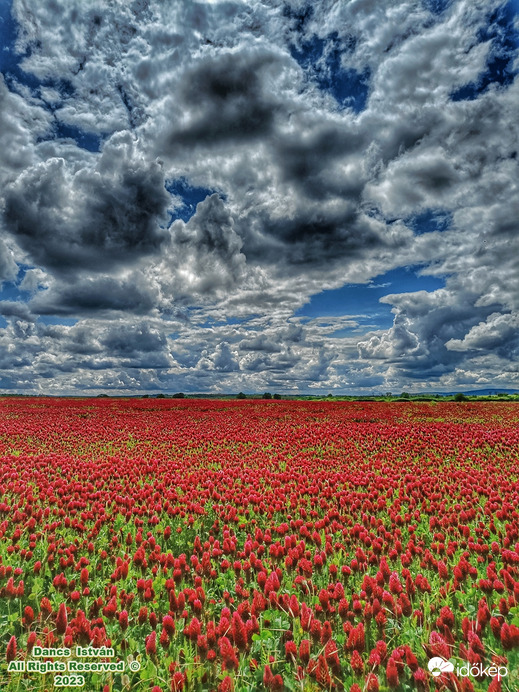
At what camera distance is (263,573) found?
447 cm

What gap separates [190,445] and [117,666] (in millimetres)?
12072

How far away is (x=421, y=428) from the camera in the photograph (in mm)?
18922

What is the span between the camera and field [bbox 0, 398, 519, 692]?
3.26 m

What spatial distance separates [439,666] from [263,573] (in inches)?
77.1

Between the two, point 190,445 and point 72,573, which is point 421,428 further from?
point 72,573

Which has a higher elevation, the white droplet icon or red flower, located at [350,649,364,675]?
red flower, located at [350,649,364,675]

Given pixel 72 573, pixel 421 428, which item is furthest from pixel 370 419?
pixel 72 573

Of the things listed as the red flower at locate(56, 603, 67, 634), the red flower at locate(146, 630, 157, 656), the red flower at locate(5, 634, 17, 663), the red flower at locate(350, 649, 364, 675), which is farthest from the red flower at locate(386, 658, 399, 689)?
the red flower at locate(5, 634, 17, 663)

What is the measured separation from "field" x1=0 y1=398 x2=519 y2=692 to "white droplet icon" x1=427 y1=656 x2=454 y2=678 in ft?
0.12

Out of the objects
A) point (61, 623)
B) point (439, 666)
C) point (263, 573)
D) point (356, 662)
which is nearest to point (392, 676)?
point (356, 662)

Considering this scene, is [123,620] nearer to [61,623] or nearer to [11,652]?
[61,623]

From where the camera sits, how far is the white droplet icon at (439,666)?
3.03 m

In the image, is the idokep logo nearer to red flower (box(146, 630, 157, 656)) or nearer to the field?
the field

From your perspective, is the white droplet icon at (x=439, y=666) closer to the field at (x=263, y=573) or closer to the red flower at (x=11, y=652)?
the field at (x=263, y=573)
